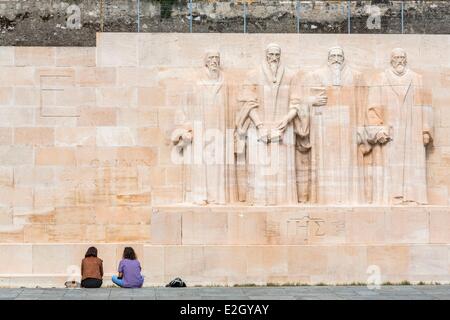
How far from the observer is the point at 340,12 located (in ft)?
90.8

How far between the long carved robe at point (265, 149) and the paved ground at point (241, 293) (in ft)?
7.86

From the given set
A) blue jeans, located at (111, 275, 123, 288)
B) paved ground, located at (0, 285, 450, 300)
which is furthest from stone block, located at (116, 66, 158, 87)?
paved ground, located at (0, 285, 450, 300)

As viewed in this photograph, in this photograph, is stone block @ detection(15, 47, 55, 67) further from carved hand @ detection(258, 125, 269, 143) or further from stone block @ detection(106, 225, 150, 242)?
carved hand @ detection(258, 125, 269, 143)

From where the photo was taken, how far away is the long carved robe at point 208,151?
69.4 ft

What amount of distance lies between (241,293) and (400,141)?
5.45m

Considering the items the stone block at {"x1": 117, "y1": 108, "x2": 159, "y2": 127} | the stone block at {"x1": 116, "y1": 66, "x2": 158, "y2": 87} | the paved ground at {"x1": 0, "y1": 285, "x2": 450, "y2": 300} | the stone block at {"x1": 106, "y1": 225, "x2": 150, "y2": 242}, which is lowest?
the paved ground at {"x1": 0, "y1": 285, "x2": 450, "y2": 300}

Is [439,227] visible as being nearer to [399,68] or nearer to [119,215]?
[399,68]

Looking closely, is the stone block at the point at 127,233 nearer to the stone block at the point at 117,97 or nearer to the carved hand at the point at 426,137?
the stone block at the point at 117,97

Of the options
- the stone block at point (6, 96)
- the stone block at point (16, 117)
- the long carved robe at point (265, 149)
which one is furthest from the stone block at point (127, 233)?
the stone block at point (6, 96)

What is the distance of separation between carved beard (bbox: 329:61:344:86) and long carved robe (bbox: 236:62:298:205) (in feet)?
3.40

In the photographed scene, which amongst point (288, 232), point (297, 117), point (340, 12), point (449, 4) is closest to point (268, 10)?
point (340, 12)

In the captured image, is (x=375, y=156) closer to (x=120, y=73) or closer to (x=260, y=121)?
(x=260, y=121)

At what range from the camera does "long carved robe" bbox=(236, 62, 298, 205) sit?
2119 centimetres

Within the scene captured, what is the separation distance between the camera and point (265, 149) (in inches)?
835
